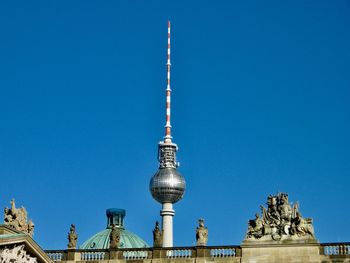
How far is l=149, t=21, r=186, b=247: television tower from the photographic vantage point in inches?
5399

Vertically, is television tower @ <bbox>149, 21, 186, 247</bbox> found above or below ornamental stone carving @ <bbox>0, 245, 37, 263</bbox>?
above

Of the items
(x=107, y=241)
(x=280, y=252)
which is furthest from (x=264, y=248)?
(x=107, y=241)

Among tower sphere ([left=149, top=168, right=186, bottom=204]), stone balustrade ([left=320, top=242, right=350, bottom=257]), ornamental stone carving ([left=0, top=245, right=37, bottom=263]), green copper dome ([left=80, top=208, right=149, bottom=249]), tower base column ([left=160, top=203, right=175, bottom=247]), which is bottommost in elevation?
ornamental stone carving ([left=0, top=245, right=37, bottom=263])

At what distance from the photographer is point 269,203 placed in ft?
225

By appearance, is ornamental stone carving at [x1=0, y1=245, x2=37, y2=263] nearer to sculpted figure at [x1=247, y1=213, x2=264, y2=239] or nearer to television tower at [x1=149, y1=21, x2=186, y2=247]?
sculpted figure at [x1=247, y1=213, x2=264, y2=239]

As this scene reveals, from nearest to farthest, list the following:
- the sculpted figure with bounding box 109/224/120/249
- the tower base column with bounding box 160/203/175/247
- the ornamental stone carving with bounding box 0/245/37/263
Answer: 1. the ornamental stone carving with bounding box 0/245/37/263
2. the sculpted figure with bounding box 109/224/120/249
3. the tower base column with bounding box 160/203/175/247

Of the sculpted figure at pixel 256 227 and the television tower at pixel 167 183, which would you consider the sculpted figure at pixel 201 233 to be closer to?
the sculpted figure at pixel 256 227

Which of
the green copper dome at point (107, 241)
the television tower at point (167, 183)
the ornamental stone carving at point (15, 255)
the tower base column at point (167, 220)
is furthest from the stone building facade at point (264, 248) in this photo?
the tower base column at point (167, 220)

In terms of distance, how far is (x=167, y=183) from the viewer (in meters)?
137

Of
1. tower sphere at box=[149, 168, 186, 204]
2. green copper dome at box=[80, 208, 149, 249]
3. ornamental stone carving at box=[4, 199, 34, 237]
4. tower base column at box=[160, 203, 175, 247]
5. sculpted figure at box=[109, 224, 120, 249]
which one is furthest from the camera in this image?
tower base column at box=[160, 203, 175, 247]

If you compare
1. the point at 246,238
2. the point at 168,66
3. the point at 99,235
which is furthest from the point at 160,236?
the point at 168,66

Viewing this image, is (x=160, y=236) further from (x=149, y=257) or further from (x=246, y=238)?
(x=246, y=238)

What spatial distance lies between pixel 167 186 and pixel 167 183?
509 mm

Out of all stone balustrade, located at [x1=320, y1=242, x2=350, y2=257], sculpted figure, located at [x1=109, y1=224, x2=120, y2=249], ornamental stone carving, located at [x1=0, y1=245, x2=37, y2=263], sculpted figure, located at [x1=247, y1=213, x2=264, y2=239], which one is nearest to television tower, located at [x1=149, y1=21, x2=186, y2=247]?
sculpted figure, located at [x1=109, y1=224, x2=120, y2=249]
